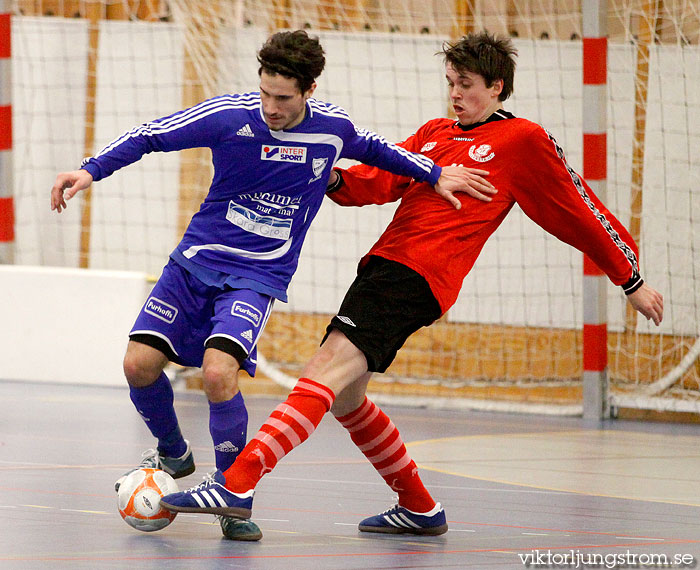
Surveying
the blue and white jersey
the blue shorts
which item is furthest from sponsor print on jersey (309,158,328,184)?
the blue shorts

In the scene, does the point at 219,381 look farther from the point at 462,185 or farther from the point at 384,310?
the point at 462,185

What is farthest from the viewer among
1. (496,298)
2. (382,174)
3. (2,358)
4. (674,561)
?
(2,358)

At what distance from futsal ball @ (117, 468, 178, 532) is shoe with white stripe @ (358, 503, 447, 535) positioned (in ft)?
2.43

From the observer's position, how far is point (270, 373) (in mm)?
9586

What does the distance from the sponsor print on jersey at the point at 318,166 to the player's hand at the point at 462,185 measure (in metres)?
0.41

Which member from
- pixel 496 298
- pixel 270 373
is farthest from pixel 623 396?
pixel 270 373

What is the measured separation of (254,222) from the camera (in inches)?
175

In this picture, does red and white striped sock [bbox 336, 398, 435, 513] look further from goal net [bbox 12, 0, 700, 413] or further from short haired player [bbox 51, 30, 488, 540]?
goal net [bbox 12, 0, 700, 413]

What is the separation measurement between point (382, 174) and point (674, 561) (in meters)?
1.81

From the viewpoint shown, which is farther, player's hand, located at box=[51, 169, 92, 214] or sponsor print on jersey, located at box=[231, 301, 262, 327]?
sponsor print on jersey, located at box=[231, 301, 262, 327]

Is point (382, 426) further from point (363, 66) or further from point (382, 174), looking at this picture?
point (363, 66)

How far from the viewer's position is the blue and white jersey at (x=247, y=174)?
4.39 metres

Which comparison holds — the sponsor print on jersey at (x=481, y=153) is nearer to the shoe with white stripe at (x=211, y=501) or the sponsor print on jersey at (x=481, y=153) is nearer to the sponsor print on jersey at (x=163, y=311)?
the sponsor print on jersey at (x=163, y=311)

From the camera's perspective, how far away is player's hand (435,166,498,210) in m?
4.52
